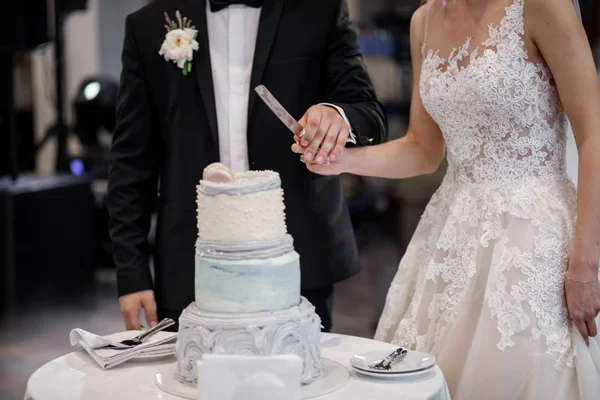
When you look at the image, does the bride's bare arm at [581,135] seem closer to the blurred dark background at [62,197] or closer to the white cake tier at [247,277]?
the white cake tier at [247,277]

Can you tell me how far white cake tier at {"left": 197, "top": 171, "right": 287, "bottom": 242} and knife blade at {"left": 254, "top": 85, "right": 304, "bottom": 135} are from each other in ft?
1.16

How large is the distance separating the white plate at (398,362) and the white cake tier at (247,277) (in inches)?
9.2

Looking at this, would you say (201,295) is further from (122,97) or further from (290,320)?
(122,97)

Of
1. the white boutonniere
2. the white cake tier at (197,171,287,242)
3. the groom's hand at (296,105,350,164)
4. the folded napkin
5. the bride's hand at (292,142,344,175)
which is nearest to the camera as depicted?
the white cake tier at (197,171,287,242)

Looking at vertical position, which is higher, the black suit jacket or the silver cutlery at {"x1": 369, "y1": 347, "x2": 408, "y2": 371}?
the black suit jacket

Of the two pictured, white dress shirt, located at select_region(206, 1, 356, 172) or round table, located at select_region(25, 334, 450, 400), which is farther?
white dress shirt, located at select_region(206, 1, 356, 172)

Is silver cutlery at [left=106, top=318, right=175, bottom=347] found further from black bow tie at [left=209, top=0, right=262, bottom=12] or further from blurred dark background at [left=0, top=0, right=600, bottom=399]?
blurred dark background at [left=0, top=0, right=600, bottom=399]

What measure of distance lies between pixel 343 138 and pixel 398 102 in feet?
25.0

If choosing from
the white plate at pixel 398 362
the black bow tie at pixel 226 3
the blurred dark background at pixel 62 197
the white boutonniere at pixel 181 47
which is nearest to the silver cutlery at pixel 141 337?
the white plate at pixel 398 362

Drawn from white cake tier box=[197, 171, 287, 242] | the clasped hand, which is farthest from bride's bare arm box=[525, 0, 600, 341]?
white cake tier box=[197, 171, 287, 242]

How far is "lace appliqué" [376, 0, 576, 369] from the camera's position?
2.25 m

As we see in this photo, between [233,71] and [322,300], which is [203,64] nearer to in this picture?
[233,71]

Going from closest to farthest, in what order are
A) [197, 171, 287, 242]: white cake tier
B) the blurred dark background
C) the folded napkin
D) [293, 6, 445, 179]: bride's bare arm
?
[197, 171, 287, 242]: white cake tier → the folded napkin → [293, 6, 445, 179]: bride's bare arm → the blurred dark background

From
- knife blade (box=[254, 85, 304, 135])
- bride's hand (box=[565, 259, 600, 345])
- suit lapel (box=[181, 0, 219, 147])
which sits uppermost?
suit lapel (box=[181, 0, 219, 147])
